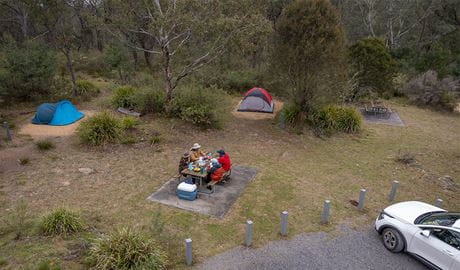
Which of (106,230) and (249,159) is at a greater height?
(249,159)

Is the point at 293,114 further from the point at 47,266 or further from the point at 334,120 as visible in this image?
the point at 47,266

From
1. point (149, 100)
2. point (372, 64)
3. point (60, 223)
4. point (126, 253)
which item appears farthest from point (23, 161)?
point (372, 64)

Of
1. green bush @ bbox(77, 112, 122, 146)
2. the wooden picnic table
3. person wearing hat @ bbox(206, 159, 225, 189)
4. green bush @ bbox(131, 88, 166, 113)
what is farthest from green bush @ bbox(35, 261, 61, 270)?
green bush @ bbox(131, 88, 166, 113)

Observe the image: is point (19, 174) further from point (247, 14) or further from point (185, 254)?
point (247, 14)

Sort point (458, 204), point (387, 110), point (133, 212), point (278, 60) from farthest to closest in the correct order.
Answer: point (387, 110) → point (278, 60) → point (458, 204) → point (133, 212)

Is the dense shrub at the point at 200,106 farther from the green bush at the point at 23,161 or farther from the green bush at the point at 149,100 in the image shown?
the green bush at the point at 23,161

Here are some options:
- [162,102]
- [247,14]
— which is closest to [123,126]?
[162,102]

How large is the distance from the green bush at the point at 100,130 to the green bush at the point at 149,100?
3.05 metres

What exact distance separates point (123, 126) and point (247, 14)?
656cm

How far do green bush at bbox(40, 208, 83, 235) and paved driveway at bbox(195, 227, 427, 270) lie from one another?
2793 millimetres

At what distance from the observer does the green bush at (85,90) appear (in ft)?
55.3

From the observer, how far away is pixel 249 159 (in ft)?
35.7

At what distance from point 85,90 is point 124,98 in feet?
11.9

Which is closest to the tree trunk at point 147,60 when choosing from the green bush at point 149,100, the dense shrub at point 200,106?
the green bush at point 149,100
